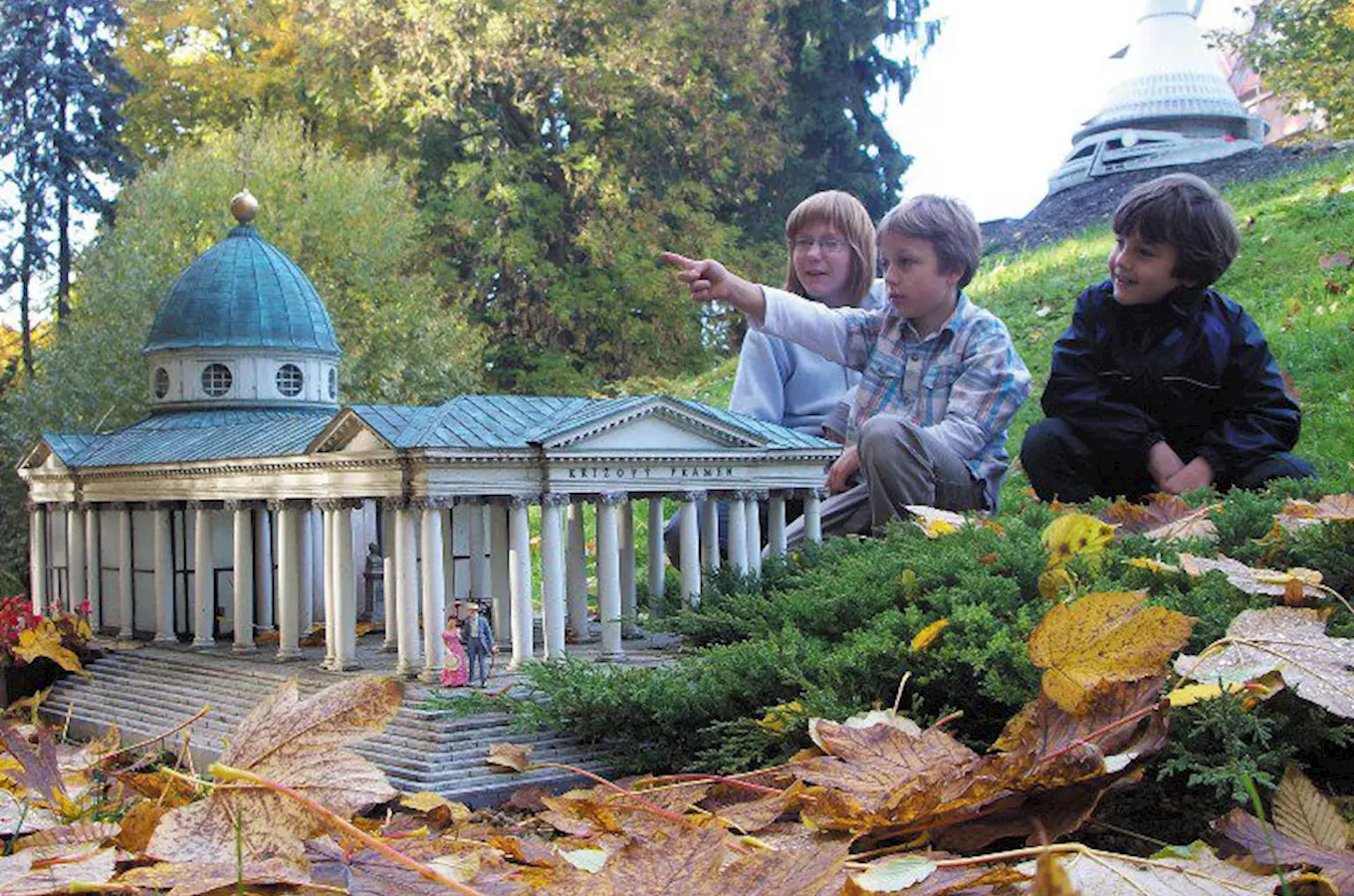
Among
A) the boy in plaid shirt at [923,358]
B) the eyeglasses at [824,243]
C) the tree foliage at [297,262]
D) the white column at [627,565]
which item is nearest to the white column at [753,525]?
the white column at [627,565]

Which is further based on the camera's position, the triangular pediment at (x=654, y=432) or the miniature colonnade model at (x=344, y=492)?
the triangular pediment at (x=654, y=432)

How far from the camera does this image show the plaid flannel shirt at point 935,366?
854 cm

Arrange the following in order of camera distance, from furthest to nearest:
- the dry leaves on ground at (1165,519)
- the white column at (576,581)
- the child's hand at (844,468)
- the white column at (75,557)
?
the white column at (75,557) < the white column at (576,581) < the child's hand at (844,468) < the dry leaves on ground at (1165,519)

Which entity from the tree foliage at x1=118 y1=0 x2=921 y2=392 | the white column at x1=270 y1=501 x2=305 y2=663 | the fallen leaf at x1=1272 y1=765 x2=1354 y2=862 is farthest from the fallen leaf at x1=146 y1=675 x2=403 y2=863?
the tree foliage at x1=118 y1=0 x2=921 y2=392

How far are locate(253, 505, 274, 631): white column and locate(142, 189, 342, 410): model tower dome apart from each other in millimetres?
2652

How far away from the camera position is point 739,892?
204 centimetres

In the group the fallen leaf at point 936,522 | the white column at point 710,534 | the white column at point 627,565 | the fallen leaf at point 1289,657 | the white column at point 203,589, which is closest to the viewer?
the fallen leaf at point 1289,657

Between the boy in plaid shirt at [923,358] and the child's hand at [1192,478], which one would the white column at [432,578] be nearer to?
the boy in plaid shirt at [923,358]

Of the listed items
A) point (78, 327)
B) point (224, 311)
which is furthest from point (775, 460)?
point (78, 327)

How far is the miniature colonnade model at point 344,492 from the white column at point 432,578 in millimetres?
15

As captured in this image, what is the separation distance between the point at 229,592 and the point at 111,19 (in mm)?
25096

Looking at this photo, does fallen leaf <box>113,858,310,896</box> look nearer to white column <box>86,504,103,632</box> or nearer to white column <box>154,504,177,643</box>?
white column <box>154,504,177,643</box>

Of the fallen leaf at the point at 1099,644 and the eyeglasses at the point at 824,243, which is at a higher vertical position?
the eyeglasses at the point at 824,243

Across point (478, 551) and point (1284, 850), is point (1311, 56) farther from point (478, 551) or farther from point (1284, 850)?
point (1284, 850)
